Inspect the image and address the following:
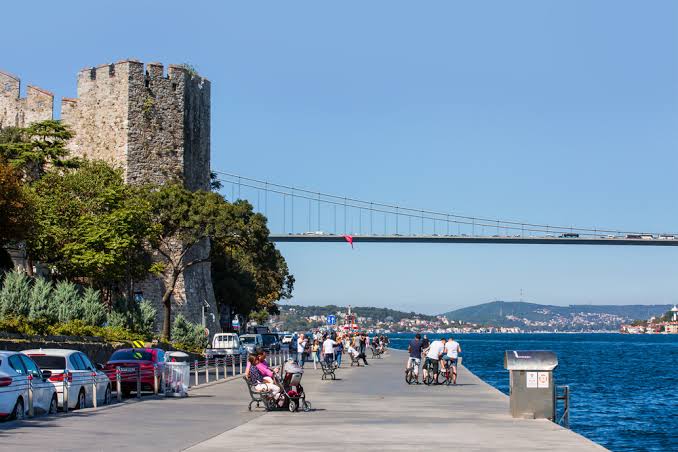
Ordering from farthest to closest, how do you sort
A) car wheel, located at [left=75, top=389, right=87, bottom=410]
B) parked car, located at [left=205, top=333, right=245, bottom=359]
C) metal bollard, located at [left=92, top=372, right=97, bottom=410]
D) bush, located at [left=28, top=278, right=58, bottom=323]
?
parked car, located at [left=205, top=333, right=245, bottom=359], bush, located at [left=28, top=278, right=58, bottom=323], metal bollard, located at [left=92, top=372, right=97, bottom=410], car wheel, located at [left=75, top=389, right=87, bottom=410]

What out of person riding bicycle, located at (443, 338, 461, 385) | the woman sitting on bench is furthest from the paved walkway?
person riding bicycle, located at (443, 338, 461, 385)

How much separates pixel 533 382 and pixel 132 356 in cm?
1306

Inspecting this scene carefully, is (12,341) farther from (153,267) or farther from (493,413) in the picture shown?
(153,267)

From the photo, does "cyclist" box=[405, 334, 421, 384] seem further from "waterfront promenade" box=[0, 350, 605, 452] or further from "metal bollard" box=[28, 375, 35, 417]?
Result: "metal bollard" box=[28, 375, 35, 417]

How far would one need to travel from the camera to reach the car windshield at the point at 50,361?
82.0 feet

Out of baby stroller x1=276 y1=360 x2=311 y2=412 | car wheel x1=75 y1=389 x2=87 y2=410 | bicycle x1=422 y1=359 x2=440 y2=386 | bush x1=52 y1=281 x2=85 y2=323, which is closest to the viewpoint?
baby stroller x1=276 y1=360 x2=311 y2=412

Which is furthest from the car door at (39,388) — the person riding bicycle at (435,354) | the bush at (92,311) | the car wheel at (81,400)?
the bush at (92,311)

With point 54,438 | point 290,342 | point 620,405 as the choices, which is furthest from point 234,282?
point 54,438

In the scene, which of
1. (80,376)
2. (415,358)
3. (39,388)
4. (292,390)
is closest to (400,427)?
(292,390)

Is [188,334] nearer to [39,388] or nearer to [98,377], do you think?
[98,377]

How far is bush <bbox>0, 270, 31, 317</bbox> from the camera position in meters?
39.8

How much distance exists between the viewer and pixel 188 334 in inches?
2472

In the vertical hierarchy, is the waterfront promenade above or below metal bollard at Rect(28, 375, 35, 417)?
below

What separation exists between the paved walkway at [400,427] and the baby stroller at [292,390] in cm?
40
